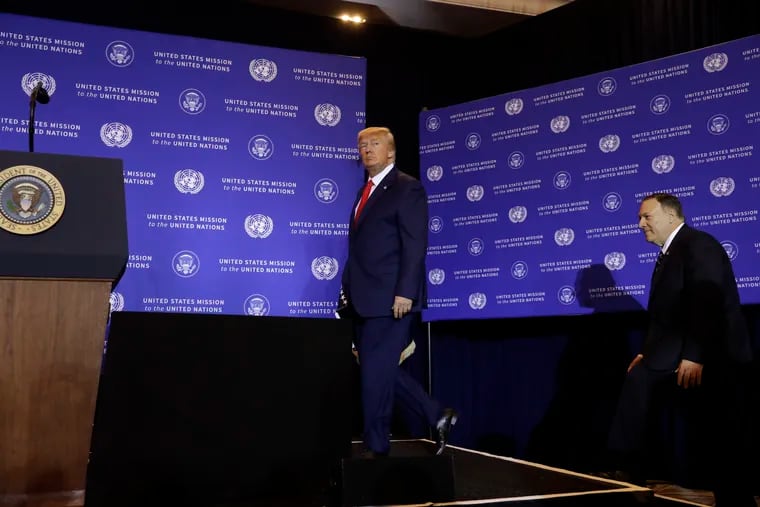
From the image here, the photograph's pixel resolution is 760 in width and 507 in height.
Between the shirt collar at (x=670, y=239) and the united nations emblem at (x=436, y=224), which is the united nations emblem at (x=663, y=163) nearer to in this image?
the shirt collar at (x=670, y=239)

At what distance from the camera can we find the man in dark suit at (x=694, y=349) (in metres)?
3.55

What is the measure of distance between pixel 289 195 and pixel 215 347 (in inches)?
111

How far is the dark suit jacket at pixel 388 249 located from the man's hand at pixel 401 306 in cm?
3

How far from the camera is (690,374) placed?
3709 millimetres

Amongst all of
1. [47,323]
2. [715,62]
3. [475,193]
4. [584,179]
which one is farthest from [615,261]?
[47,323]

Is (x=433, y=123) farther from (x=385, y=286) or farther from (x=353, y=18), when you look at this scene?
(x=385, y=286)

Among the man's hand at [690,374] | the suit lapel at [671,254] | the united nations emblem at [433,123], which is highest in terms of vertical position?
the united nations emblem at [433,123]

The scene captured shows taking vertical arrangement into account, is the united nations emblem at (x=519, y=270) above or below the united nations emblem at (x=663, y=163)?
below

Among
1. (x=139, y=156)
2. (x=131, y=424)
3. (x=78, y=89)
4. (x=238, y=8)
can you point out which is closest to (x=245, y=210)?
(x=139, y=156)

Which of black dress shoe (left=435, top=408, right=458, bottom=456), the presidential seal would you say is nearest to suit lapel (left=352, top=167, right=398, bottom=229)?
black dress shoe (left=435, top=408, right=458, bottom=456)

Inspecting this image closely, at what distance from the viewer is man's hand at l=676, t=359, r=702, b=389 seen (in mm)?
3703

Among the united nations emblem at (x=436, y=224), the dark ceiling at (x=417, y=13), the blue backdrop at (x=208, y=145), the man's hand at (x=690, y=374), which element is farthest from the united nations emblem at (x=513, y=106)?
the man's hand at (x=690, y=374)

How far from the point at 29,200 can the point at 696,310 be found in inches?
116

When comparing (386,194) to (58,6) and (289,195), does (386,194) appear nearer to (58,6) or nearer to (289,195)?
(289,195)
